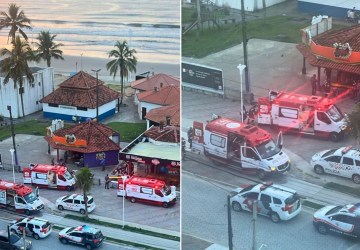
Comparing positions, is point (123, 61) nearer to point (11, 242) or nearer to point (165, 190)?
point (165, 190)

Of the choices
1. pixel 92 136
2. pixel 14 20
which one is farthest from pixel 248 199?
pixel 14 20

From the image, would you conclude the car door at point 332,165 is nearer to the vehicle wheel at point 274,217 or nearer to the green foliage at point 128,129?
the vehicle wheel at point 274,217

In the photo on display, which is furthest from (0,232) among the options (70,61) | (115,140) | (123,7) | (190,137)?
(123,7)

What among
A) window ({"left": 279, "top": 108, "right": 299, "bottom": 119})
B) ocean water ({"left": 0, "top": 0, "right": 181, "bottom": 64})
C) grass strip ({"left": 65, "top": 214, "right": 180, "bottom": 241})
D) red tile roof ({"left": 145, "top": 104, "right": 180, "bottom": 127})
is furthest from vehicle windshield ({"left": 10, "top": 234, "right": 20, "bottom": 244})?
ocean water ({"left": 0, "top": 0, "right": 181, "bottom": 64})

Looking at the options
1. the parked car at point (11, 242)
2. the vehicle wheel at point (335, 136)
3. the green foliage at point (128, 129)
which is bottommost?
the green foliage at point (128, 129)

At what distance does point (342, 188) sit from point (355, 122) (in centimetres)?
27

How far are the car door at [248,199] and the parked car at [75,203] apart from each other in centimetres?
355

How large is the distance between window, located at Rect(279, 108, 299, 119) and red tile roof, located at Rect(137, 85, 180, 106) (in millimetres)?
6103

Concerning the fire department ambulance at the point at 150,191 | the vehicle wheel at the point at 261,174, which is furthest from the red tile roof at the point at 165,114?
the vehicle wheel at the point at 261,174

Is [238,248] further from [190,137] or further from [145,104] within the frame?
[145,104]

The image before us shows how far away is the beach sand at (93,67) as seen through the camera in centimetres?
1260

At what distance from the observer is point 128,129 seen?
943 cm

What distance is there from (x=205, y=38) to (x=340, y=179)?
33.5 inches

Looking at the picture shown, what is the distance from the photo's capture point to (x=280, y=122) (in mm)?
3143
